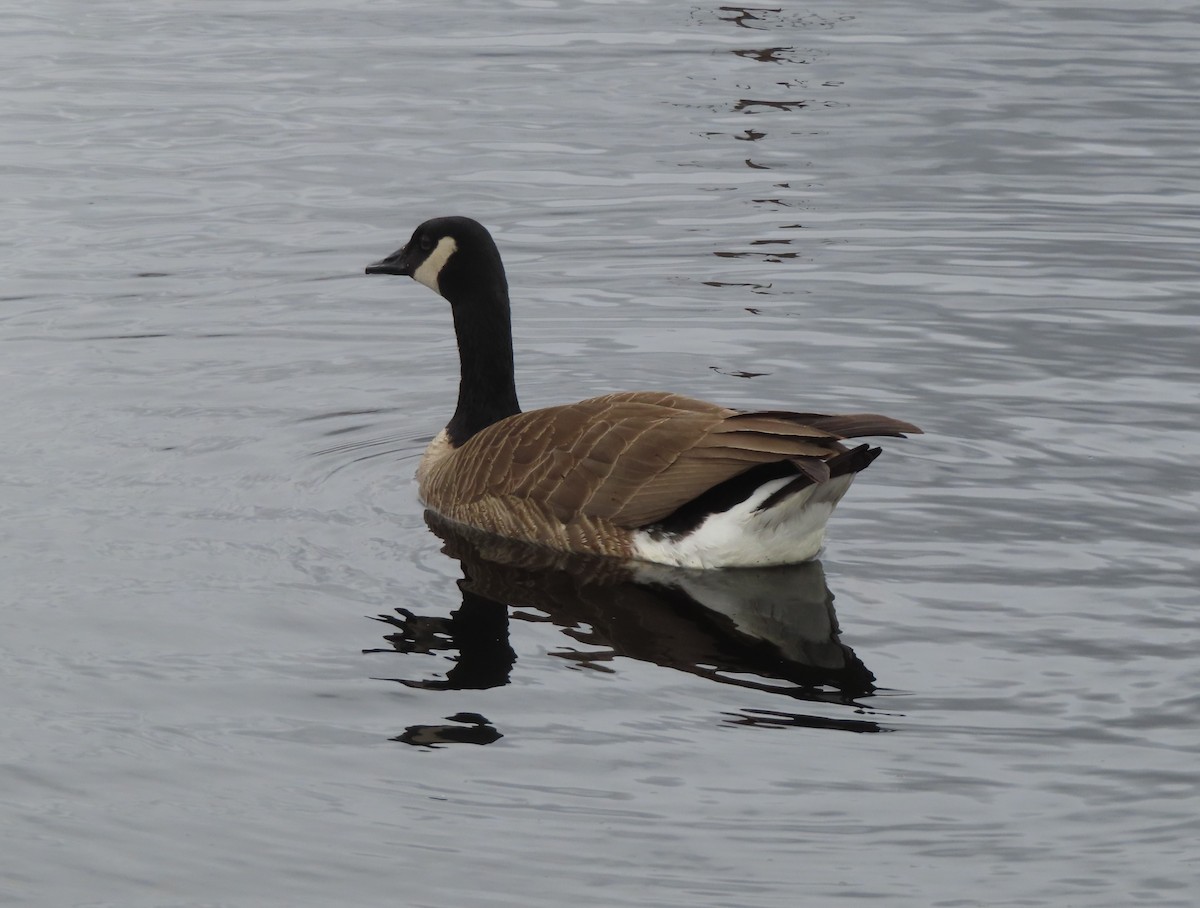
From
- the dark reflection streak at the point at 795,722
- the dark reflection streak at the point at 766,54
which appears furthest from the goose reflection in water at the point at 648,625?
the dark reflection streak at the point at 766,54

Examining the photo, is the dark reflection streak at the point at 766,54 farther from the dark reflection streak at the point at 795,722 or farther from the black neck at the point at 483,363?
the dark reflection streak at the point at 795,722

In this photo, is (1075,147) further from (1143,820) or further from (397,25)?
(1143,820)

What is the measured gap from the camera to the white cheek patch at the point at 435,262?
9.73m

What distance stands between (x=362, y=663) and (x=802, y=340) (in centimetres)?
528

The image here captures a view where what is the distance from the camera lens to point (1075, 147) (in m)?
16.6

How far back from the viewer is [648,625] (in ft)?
25.1

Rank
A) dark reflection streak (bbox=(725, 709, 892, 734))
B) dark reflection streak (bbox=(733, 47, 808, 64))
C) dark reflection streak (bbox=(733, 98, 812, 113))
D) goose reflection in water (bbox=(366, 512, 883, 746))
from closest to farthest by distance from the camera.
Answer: dark reflection streak (bbox=(725, 709, 892, 734)), goose reflection in water (bbox=(366, 512, 883, 746)), dark reflection streak (bbox=(733, 98, 812, 113)), dark reflection streak (bbox=(733, 47, 808, 64))

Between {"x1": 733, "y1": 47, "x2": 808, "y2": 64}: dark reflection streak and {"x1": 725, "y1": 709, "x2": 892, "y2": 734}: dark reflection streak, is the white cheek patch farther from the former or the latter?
{"x1": 733, "y1": 47, "x2": 808, "y2": 64}: dark reflection streak

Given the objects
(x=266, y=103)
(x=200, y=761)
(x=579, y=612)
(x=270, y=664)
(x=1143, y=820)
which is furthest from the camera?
(x=266, y=103)

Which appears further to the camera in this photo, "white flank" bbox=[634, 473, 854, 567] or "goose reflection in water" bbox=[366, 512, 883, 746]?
"white flank" bbox=[634, 473, 854, 567]

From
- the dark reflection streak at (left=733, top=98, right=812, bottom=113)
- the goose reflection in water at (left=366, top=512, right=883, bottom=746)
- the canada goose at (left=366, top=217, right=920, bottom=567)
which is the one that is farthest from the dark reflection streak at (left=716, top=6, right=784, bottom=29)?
the goose reflection in water at (left=366, top=512, right=883, bottom=746)

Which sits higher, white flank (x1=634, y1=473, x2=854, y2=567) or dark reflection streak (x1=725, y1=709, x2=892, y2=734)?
white flank (x1=634, y1=473, x2=854, y2=567)

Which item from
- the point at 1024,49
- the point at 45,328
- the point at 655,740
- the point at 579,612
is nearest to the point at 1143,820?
the point at 655,740

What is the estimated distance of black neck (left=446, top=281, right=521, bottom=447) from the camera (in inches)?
381
